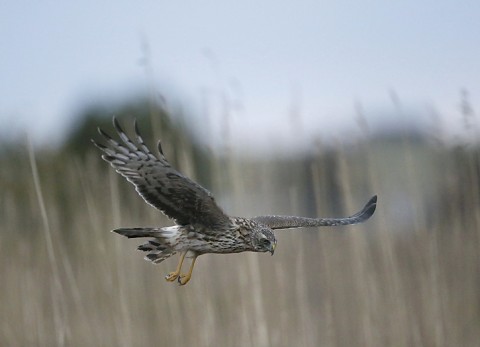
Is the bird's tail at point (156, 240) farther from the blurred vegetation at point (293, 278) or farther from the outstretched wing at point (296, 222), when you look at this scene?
the blurred vegetation at point (293, 278)

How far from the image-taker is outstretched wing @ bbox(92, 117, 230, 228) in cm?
403

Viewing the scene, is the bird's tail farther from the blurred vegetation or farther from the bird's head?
the blurred vegetation

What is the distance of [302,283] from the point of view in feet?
19.8

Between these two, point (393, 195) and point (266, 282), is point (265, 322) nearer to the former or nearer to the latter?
point (266, 282)

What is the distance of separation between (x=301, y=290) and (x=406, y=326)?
79cm

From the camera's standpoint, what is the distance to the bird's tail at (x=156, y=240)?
3812mm

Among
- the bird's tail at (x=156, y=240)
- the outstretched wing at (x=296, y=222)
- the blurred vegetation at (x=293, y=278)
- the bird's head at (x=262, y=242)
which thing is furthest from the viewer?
the blurred vegetation at (x=293, y=278)

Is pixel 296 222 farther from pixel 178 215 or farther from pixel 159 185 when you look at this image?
pixel 159 185

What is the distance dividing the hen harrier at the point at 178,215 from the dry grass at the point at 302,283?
154cm

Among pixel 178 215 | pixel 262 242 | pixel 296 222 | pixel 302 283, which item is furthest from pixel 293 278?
pixel 178 215

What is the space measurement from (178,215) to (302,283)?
2.10 metres

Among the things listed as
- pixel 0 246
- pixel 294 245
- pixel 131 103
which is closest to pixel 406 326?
pixel 294 245

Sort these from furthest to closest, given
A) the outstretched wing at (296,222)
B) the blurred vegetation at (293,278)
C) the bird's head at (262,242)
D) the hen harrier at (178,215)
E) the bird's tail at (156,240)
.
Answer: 1. the blurred vegetation at (293,278)
2. the outstretched wing at (296,222)
3. the bird's head at (262,242)
4. the hen harrier at (178,215)
5. the bird's tail at (156,240)

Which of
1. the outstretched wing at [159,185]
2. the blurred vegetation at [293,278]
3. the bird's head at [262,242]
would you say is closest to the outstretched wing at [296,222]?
the bird's head at [262,242]
